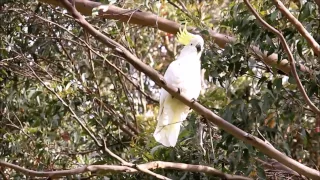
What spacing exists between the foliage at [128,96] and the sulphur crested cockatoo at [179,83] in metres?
0.05

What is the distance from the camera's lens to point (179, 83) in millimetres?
1995

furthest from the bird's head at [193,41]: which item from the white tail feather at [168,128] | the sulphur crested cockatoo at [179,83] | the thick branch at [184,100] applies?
the thick branch at [184,100]

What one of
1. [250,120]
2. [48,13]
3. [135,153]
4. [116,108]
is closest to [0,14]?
[48,13]

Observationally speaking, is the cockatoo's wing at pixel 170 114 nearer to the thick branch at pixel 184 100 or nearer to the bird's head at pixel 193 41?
the bird's head at pixel 193 41

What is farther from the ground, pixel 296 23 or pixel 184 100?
pixel 296 23

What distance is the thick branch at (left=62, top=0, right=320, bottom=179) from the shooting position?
4.31 feet

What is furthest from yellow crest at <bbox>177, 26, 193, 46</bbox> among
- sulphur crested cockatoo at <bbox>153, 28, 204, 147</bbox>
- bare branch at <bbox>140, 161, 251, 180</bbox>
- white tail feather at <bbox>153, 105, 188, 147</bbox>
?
bare branch at <bbox>140, 161, 251, 180</bbox>

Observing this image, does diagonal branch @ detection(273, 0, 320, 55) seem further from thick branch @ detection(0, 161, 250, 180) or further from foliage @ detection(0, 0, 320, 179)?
thick branch @ detection(0, 161, 250, 180)

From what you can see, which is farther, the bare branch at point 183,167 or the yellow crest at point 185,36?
the yellow crest at point 185,36

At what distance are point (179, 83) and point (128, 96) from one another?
3.93 ft

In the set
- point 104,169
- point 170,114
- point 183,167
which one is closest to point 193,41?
point 170,114

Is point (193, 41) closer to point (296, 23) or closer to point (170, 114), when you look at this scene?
point (170, 114)

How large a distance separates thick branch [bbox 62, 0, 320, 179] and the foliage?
10.1 inches

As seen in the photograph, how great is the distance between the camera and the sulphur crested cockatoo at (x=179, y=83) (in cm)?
200
